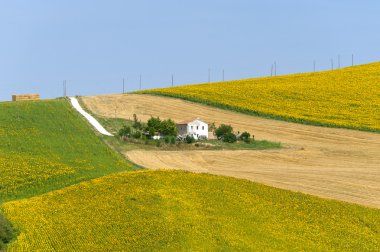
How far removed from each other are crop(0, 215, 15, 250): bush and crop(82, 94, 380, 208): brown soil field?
21.0 meters

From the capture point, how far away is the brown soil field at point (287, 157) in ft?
201

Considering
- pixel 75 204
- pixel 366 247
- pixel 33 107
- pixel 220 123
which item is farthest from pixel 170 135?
pixel 366 247

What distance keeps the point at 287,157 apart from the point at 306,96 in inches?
1187

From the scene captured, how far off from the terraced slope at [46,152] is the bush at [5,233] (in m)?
10.8

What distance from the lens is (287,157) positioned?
241 feet

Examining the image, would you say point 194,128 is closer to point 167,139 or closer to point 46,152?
point 167,139

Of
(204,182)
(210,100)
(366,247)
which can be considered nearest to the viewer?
(366,247)

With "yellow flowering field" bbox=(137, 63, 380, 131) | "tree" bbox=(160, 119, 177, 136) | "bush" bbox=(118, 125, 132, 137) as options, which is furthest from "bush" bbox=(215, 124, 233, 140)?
"yellow flowering field" bbox=(137, 63, 380, 131)

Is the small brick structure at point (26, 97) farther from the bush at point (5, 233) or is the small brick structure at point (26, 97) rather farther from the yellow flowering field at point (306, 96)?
the bush at point (5, 233)

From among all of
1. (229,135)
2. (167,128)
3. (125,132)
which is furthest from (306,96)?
(125,132)

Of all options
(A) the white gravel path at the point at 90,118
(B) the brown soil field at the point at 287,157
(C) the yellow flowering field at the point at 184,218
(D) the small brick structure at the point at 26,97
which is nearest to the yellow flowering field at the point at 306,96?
(B) the brown soil field at the point at 287,157

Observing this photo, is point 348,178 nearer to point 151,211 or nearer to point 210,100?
point 151,211

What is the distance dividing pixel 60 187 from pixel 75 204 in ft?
26.8

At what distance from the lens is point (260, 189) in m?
55.7
